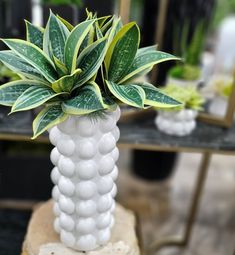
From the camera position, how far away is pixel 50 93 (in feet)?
2.66

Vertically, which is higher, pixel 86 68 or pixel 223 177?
pixel 86 68

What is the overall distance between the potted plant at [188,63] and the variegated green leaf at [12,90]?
0.67 metres

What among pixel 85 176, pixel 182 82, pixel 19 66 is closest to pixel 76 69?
pixel 19 66

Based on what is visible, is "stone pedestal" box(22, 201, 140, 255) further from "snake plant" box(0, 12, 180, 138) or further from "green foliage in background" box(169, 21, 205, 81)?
"green foliage in background" box(169, 21, 205, 81)

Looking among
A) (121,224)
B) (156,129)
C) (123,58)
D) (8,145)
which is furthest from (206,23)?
(8,145)

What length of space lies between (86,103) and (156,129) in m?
0.54

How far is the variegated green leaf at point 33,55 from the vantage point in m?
0.80

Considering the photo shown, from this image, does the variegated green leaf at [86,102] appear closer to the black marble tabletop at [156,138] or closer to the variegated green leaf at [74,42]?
the variegated green leaf at [74,42]

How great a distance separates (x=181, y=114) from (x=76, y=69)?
0.53 meters

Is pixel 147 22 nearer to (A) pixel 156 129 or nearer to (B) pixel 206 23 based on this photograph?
(B) pixel 206 23

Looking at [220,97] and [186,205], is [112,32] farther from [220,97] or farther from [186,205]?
[186,205]

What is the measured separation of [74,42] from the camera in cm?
79

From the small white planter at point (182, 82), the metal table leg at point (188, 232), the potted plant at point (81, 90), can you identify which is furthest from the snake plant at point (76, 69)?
the metal table leg at point (188, 232)

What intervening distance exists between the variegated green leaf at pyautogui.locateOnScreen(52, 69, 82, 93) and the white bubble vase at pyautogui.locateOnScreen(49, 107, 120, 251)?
0.24 feet
